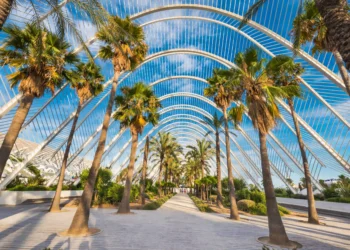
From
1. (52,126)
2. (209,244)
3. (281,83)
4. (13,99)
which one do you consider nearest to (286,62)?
(281,83)

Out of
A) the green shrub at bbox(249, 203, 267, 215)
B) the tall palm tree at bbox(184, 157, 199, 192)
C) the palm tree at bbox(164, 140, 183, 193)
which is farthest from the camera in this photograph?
the tall palm tree at bbox(184, 157, 199, 192)

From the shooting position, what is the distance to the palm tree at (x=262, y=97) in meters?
8.56

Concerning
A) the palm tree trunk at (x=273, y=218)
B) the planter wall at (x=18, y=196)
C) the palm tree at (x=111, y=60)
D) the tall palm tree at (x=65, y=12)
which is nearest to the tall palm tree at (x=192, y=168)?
the planter wall at (x=18, y=196)

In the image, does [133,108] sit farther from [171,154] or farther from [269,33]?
[171,154]

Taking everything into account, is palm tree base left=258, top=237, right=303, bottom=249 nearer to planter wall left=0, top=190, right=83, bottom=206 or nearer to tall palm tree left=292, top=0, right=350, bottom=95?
tall palm tree left=292, top=0, right=350, bottom=95

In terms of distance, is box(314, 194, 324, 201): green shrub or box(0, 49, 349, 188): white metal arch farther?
box(314, 194, 324, 201): green shrub

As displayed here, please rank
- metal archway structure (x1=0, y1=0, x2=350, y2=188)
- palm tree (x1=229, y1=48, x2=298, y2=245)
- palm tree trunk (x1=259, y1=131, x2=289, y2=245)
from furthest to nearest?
metal archway structure (x1=0, y1=0, x2=350, y2=188)
palm tree (x1=229, y1=48, x2=298, y2=245)
palm tree trunk (x1=259, y1=131, x2=289, y2=245)

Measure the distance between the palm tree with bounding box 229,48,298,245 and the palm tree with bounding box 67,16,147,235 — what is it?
5.32 m

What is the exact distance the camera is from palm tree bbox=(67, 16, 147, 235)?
8227mm

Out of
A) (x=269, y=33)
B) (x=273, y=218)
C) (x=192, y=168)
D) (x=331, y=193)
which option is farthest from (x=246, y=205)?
(x=192, y=168)

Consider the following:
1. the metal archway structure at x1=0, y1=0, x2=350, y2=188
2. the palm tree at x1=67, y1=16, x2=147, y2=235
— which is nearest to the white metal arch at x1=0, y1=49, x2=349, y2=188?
the metal archway structure at x1=0, y1=0, x2=350, y2=188

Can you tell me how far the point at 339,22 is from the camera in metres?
4.16

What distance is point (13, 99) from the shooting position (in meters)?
16.5

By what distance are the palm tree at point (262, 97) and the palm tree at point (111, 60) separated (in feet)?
17.5
